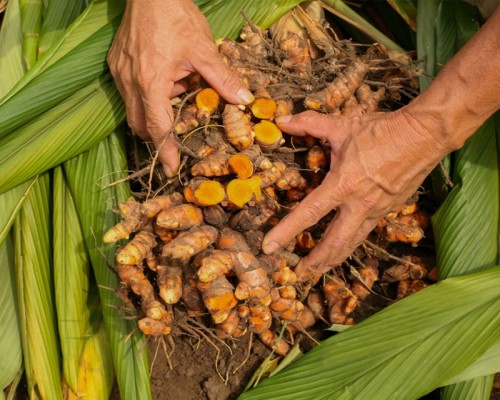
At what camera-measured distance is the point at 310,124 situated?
1.45 meters

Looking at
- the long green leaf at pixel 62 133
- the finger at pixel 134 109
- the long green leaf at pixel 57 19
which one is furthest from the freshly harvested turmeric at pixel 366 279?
the long green leaf at pixel 57 19

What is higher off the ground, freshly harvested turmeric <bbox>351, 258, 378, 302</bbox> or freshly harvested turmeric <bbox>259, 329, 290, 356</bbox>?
freshly harvested turmeric <bbox>351, 258, 378, 302</bbox>

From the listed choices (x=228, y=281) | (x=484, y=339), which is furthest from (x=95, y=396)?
(x=484, y=339)

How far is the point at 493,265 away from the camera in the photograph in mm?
1541

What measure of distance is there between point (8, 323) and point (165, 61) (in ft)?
2.82

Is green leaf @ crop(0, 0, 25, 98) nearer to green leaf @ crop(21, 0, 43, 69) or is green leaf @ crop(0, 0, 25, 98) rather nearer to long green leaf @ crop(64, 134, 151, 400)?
green leaf @ crop(21, 0, 43, 69)

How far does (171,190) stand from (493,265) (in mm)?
882

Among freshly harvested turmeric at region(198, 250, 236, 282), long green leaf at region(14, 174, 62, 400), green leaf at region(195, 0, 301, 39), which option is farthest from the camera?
green leaf at region(195, 0, 301, 39)

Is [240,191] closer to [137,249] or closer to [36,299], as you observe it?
[137,249]

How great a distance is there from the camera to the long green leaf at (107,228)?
1.49 m

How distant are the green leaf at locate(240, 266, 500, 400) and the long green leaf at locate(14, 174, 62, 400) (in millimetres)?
541

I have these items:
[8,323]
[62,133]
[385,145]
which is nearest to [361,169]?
[385,145]

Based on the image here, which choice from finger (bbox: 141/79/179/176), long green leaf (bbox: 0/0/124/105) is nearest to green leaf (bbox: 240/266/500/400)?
finger (bbox: 141/79/179/176)

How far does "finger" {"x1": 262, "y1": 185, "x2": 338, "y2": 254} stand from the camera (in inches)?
54.7
